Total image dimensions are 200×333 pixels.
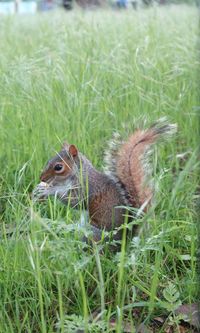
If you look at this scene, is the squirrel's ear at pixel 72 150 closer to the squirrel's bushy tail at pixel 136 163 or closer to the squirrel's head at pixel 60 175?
the squirrel's head at pixel 60 175

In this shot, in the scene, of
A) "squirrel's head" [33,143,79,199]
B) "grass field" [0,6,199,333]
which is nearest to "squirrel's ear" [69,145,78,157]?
"squirrel's head" [33,143,79,199]

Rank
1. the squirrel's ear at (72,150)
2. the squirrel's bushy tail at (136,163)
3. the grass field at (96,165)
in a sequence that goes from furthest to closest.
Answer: the squirrel's ear at (72,150), the squirrel's bushy tail at (136,163), the grass field at (96,165)

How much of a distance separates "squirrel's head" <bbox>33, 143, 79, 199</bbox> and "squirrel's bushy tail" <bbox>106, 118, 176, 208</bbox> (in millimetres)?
151

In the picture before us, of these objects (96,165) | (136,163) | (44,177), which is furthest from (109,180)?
(96,165)

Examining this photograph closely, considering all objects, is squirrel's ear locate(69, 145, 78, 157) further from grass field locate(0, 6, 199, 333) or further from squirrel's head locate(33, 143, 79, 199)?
grass field locate(0, 6, 199, 333)

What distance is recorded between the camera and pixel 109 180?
6.89 ft

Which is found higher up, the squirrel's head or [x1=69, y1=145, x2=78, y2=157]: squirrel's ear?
[x1=69, y1=145, x2=78, y2=157]: squirrel's ear

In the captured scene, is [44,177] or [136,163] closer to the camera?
[136,163]

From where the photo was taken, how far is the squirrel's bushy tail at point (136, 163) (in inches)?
77.1

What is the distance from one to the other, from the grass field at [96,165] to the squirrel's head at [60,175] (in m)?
0.07

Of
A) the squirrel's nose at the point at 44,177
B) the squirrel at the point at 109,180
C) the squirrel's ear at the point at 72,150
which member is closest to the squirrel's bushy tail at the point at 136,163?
the squirrel at the point at 109,180

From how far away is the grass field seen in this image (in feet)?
5.41

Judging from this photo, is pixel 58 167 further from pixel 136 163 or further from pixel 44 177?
pixel 136 163

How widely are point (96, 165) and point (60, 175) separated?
0.36m
